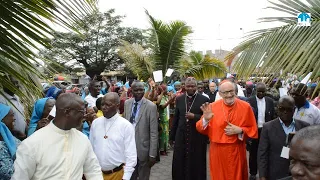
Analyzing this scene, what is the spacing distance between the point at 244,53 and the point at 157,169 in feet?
17.4

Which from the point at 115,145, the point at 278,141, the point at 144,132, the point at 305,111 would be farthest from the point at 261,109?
the point at 115,145

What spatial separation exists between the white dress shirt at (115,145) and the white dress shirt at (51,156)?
1019 mm

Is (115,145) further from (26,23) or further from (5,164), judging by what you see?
(26,23)

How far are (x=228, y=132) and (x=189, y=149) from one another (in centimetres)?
123

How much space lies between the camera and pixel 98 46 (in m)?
28.8

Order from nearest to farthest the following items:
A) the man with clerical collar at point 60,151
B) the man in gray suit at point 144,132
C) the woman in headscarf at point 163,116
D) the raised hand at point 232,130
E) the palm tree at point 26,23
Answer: the palm tree at point 26,23 < the man with clerical collar at point 60,151 < the raised hand at point 232,130 < the man in gray suit at point 144,132 < the woman in headscarf at point 163,116

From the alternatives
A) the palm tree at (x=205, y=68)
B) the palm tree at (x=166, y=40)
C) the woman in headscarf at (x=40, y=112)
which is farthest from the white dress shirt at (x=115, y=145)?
the palm tree at (x=205, y=68)

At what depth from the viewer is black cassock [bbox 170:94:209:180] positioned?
5.61 m

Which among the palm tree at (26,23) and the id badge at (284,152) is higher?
the palm tree at (26,23)

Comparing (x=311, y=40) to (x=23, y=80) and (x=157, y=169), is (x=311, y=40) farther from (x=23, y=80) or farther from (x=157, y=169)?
(x=157, y=169)

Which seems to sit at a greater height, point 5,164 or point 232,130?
point 5,164

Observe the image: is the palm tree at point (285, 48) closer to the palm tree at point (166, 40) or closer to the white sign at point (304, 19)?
the white sign at point (304, 19)

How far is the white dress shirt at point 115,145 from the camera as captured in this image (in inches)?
143

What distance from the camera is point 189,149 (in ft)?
18.4
